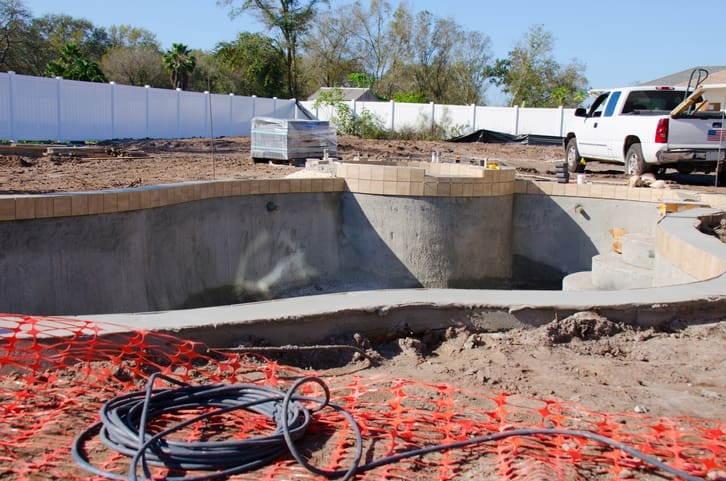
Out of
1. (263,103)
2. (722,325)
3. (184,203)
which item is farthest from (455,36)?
(722,325)

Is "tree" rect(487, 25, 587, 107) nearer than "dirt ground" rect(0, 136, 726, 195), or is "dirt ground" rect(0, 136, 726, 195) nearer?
"dirt ground" rect(0, 136, 726, 195)

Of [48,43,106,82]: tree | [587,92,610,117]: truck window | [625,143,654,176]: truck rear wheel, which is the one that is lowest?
[625,143,654,176]: truck rear wheel

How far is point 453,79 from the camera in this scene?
193ft

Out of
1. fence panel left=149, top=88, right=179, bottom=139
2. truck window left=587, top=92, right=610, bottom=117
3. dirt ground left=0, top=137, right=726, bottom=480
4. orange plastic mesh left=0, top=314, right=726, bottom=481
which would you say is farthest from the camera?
fence panel left=149, top=88, right=179, bottom=139

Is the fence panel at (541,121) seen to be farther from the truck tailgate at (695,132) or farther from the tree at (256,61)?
the tree at (256,61)

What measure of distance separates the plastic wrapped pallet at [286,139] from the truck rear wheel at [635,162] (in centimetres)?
821

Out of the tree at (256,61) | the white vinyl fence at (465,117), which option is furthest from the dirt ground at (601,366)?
the tree at (256,61)

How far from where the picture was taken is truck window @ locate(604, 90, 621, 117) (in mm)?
15523

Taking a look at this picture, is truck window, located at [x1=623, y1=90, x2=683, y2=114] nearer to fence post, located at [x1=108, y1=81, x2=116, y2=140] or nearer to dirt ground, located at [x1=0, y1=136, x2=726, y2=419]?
dirt ground, located at [x1=0, y1=136, x2=726, y2=419]

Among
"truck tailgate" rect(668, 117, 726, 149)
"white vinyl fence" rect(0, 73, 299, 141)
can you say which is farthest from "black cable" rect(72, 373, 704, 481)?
"white vinyl fence" rect(0, 73, 299, 141)

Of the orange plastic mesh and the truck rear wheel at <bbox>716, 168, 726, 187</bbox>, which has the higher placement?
the truck rear wheel at <bbox>716, 168, 726, 187</bbox>

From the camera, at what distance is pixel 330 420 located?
3730 mm

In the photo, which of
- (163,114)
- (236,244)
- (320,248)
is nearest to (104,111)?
(163,114)

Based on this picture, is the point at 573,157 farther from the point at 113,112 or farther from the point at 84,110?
the point at 113,112
